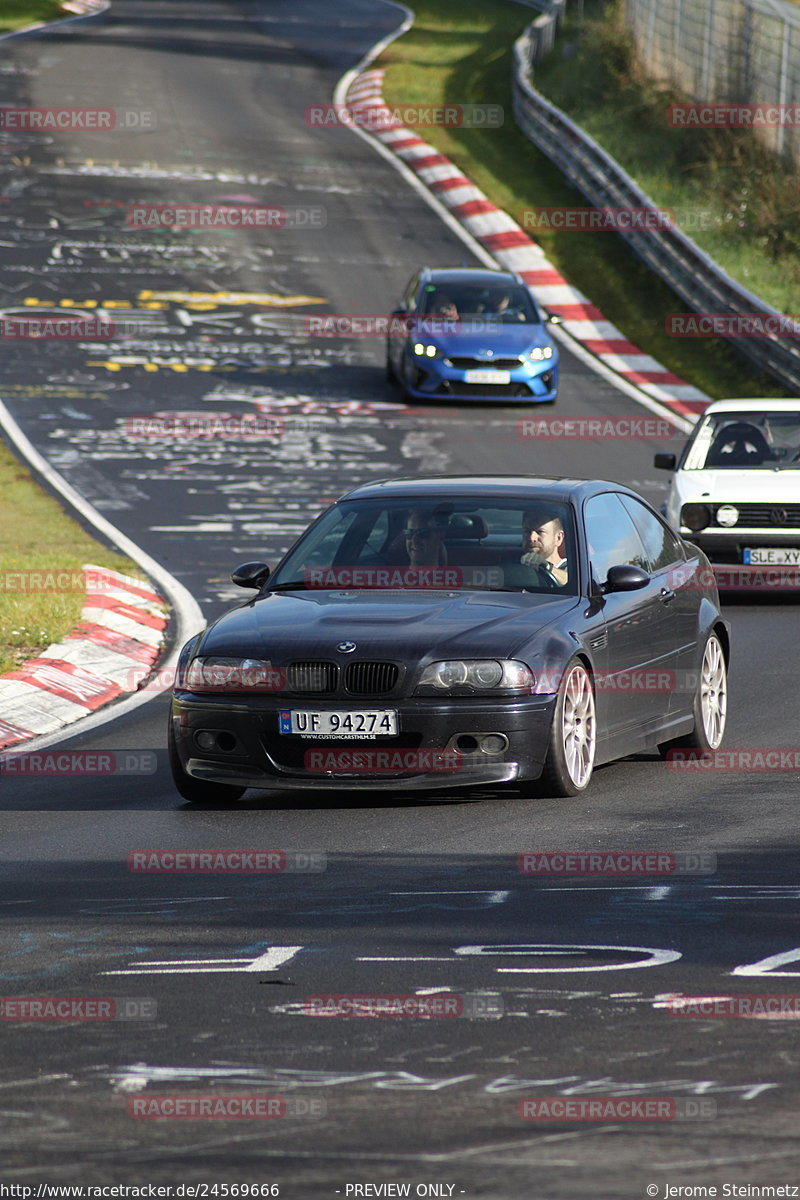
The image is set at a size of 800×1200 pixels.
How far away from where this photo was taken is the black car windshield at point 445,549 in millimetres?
10023

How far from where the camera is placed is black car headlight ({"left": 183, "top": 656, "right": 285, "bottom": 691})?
919 cm

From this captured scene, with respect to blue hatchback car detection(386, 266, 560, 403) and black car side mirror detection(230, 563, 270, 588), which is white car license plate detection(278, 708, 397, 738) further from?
blue hatchback car detection(386, 266, 560, 403)

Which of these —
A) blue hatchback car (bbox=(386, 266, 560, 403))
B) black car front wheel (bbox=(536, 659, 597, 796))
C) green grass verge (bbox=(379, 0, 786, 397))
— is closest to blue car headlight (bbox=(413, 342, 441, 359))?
blue hatchback car (bbox=(386, 266, 560, 403))

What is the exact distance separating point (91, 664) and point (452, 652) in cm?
476

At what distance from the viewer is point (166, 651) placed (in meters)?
14.2

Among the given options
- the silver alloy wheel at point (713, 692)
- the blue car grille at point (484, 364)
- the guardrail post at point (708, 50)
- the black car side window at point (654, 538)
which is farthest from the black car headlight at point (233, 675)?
the guardrail post at point (708, 50)

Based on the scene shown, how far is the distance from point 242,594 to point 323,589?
6.59 meters

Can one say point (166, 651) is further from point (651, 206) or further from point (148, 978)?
point (651, 206)

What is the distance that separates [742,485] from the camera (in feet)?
57.6

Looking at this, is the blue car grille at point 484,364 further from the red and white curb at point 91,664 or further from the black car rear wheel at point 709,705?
the black car rear wheel at point 709,705

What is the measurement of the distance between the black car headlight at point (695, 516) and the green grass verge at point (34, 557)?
14.8 ft

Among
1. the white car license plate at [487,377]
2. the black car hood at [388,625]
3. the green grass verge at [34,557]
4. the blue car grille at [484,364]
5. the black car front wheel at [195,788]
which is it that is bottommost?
the white car license plate at [487,377]

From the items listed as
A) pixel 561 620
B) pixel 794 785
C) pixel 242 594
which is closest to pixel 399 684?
pixel 561 620

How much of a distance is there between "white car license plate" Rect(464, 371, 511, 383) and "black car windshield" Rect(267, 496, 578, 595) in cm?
1686
